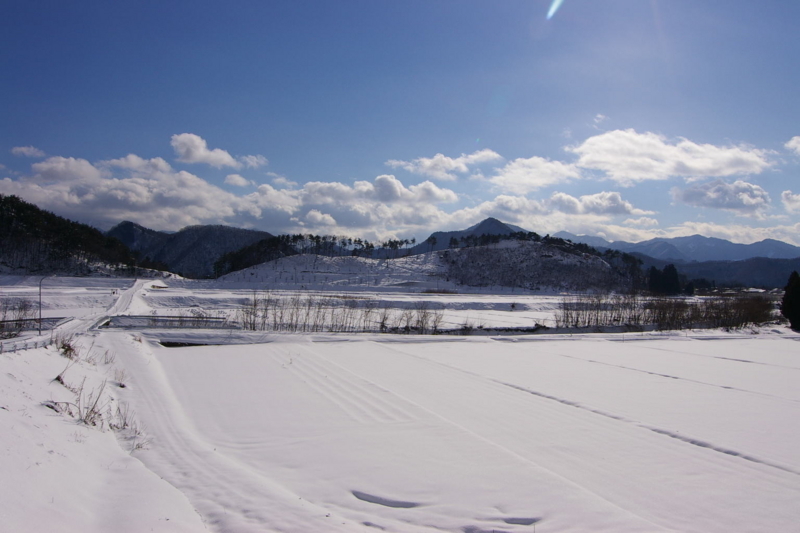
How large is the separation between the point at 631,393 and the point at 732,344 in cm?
1478

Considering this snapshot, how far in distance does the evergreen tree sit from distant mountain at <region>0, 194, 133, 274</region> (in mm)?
92705

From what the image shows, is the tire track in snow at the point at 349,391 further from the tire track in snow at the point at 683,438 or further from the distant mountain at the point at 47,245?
the distant mountain at the point at 47,245

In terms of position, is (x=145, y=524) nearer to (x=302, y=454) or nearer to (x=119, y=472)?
(x=119, y=472)

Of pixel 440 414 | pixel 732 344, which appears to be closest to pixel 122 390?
pixel 440 414

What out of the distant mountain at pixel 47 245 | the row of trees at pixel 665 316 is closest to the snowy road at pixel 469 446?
the row of trees at pixel 665 316

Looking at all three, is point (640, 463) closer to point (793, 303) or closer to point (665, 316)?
point (665, 316)

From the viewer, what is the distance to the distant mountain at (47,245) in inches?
3034

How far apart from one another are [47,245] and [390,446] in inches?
3893

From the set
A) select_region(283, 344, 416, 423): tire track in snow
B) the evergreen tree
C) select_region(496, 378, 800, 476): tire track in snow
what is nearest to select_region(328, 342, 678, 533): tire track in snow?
select_region(283, 344, 416, 423): tire track in snow

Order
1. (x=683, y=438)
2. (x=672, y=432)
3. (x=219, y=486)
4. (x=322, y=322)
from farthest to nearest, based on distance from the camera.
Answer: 1. (x=322, y=322)
2. (x=672, y=432)
3. (x=683, y=438)
4. (x=219, y=486)

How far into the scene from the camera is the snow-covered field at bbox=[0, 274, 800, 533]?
450cm

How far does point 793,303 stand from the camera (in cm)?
2983

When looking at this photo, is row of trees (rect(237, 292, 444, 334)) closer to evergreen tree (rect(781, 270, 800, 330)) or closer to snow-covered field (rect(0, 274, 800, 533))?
snow-covered field (rect(0, 274, 800, 533))

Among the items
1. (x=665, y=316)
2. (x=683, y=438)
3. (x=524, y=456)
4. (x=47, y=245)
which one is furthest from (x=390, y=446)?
(x=47, y=245)
